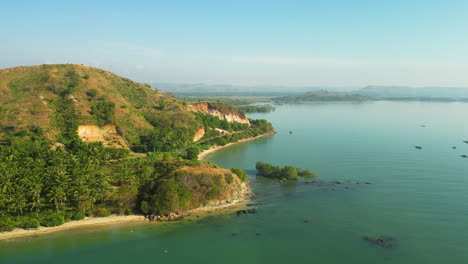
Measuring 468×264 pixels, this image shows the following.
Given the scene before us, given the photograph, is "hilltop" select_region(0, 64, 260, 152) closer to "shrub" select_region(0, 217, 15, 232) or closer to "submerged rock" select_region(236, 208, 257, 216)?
"shrub" select_region(0, 217, 15, 232)

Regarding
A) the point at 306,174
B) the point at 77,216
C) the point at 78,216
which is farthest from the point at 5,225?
the point at 306,174

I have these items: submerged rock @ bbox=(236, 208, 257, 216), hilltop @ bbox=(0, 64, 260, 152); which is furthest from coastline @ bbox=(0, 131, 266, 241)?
hilltop @ bbox=(0, 64, 260, 152)

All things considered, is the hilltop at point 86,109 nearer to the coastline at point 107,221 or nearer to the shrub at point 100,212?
the coastline at point 107,221

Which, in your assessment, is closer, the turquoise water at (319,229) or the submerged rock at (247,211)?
the turquoise water at (319,229)

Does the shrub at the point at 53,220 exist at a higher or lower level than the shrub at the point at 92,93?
lower

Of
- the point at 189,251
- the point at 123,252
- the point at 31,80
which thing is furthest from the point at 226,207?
the point at 31,80

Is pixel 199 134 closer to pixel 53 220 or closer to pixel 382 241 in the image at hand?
pixel 53 220

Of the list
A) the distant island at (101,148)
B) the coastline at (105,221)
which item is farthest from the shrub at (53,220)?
the coastline at (105,221)
